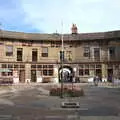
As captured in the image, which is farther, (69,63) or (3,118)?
(69,63)

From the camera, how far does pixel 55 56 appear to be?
2281 inches

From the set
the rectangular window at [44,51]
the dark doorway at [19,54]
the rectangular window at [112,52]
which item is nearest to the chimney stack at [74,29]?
the rectangular window at [44,51]

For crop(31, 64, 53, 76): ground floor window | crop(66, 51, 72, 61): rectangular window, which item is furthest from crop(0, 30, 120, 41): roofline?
crop(31, 64, 53, 76): ground floor window

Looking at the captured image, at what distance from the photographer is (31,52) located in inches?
2263

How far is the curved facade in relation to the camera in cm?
5541

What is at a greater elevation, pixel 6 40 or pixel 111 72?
pixel 6 40

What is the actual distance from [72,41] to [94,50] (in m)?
4.46

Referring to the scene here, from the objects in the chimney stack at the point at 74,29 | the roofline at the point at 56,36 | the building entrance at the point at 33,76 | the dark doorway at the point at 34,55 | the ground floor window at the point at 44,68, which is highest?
the chimney stack at the point at 74,29

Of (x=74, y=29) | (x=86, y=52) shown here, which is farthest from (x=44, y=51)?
(x=86, y=52)

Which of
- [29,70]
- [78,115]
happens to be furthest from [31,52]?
[78,115]

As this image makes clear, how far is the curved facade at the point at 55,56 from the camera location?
55406mm

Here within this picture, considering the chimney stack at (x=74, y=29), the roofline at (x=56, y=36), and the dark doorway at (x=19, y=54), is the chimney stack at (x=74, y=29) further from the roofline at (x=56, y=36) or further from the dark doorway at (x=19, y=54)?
the dark doorway at (x=19, y=54)

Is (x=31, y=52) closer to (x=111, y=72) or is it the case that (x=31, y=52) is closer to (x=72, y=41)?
(x=72, y=41)

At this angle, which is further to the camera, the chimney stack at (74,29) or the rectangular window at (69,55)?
the chimney stack at (74,29)
